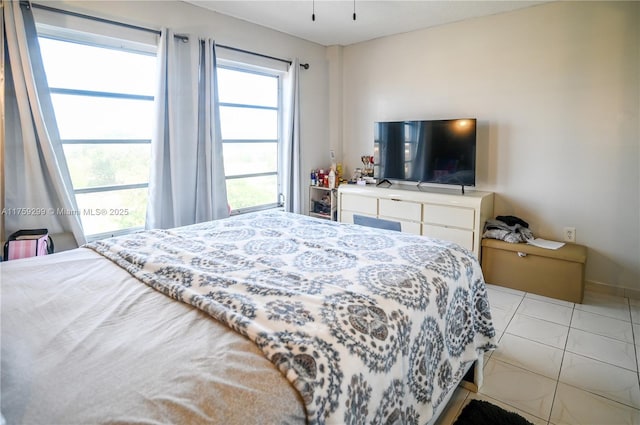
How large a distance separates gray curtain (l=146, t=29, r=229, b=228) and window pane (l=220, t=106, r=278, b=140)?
320 millimetres

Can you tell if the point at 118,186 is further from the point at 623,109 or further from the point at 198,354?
the point at 623,109

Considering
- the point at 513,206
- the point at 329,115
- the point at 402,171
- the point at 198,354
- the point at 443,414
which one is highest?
the point at 329,115

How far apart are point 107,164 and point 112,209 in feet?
1.21

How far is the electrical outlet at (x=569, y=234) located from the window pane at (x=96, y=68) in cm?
387

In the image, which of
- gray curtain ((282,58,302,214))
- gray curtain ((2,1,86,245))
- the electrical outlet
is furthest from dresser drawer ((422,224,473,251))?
gray curtain ((2,1,86,245))

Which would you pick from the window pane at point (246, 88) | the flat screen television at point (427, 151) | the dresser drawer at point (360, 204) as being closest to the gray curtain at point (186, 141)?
the window pane at point (246, 88)

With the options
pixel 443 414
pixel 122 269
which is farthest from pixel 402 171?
pixel 122 269

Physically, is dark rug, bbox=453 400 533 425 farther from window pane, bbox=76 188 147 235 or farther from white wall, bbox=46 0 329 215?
white wall, bbox=46 0 329 215

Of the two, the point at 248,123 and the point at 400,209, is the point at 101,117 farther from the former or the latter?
the point at 400,209

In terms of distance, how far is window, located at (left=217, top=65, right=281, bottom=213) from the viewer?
3727 mm

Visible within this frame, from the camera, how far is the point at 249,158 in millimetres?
3977

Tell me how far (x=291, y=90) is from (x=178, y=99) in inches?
53.6

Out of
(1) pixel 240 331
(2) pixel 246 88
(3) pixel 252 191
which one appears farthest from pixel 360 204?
(1) pixel 240 331

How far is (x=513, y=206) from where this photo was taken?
3.55m
